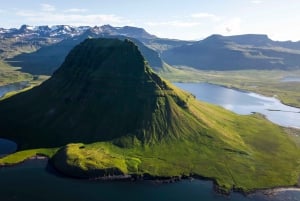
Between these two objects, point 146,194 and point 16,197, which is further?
point 146,194

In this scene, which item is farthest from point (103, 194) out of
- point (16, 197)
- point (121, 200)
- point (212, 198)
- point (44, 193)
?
point (212, 198)

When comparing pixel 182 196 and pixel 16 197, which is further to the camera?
pixel 182 196

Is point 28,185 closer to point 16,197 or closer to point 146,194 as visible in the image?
point 16,197

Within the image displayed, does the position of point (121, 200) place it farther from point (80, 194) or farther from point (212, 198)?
point (212, 198)

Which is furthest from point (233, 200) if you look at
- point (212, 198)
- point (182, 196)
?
point (182, 196)

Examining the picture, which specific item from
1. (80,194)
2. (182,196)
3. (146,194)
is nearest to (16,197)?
(80,194)

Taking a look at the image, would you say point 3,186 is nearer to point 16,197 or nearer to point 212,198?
point 16,197

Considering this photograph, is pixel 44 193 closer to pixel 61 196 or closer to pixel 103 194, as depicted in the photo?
pixel 61 196
